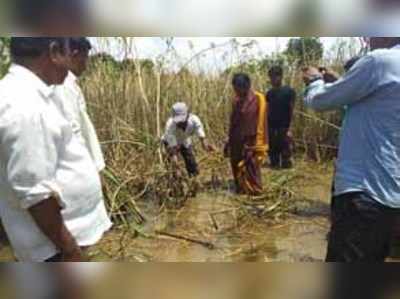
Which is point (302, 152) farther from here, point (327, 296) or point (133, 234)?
point (133, 234)

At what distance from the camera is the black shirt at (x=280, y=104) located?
160cm

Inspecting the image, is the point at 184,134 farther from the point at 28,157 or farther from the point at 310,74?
the point at 28,157

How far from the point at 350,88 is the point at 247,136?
0.33m

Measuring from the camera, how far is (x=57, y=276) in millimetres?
1505

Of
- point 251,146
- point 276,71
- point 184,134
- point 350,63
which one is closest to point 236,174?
point 251,146

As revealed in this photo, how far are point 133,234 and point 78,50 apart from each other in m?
0.55

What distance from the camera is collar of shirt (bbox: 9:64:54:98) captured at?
135 cm

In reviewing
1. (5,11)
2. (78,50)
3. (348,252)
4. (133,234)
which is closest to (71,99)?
(78,50)

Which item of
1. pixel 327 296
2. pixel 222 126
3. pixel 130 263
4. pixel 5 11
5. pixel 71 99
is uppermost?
pixel 5 11

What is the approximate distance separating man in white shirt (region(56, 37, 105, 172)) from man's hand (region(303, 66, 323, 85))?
61 cm

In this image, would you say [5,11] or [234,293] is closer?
[5,11]

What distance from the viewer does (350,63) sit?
1.53 m

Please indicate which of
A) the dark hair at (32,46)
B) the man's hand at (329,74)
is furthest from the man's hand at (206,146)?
the dark hair at (32,46)

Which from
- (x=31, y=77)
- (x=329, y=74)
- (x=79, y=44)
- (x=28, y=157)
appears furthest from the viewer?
(x=329, y=74)
